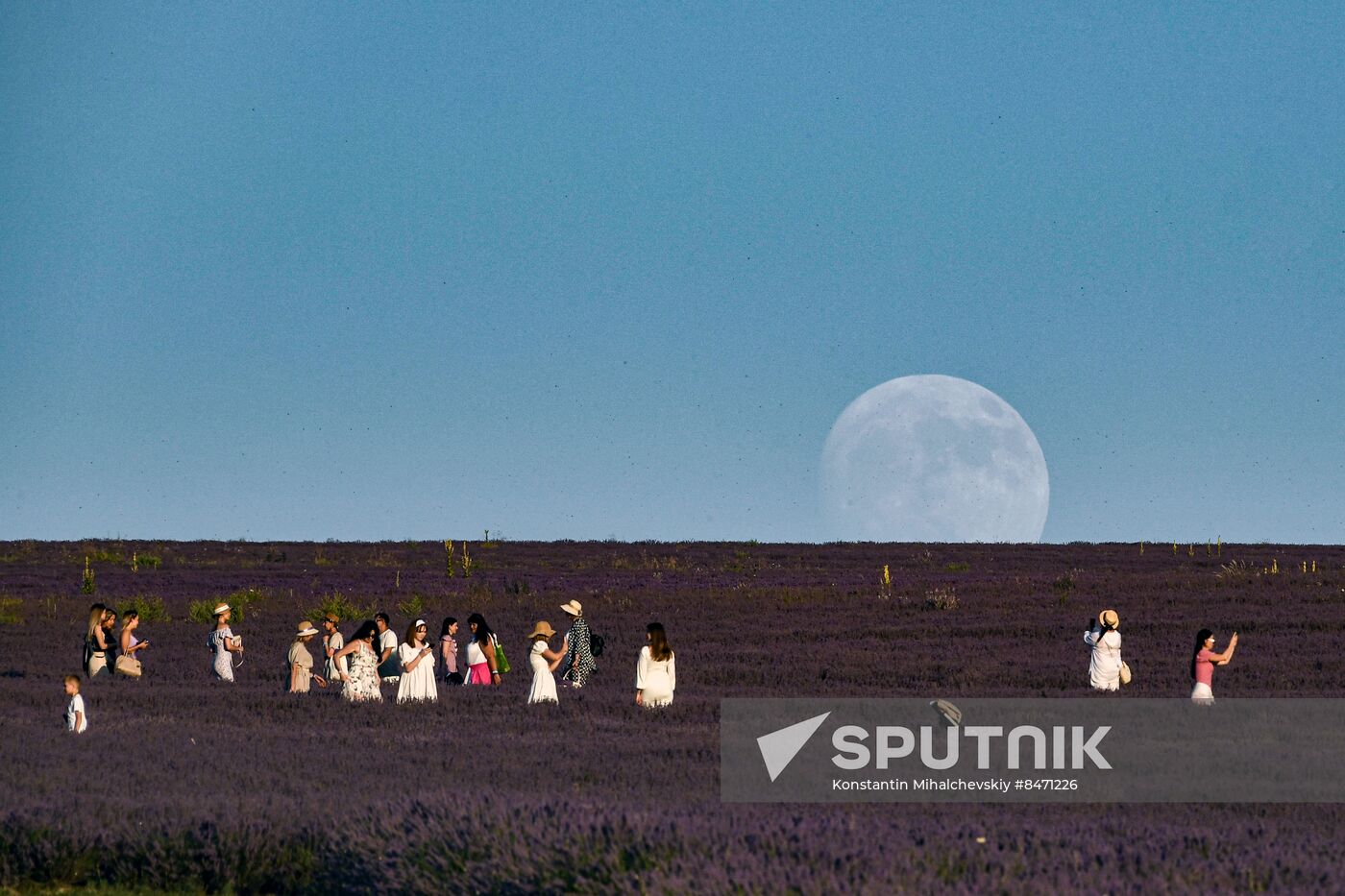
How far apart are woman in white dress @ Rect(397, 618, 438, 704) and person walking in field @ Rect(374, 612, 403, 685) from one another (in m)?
1.85

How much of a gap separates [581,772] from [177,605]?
106 feet

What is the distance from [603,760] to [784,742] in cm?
314

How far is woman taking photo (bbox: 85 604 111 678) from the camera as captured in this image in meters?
24.3

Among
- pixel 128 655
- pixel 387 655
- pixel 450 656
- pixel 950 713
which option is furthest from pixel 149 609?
pixel 950 713

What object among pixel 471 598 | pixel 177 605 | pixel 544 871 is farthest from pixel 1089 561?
pixel 544 871

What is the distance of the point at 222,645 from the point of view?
78.9 ft

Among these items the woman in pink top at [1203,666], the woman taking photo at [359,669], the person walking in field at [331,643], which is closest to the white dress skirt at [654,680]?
the woman taking photo at [359,669]

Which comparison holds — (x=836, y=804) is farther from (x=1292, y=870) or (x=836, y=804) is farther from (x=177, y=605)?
(x=177, y=605)

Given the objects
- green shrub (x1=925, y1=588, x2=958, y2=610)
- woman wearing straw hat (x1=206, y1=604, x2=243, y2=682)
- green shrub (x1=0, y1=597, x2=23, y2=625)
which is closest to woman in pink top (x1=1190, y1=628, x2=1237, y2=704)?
woman wearing straw hat (x1=206, y1=604, x2=243, y2=682)

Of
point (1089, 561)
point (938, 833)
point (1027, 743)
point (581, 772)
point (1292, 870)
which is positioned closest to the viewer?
point (1292, 870)

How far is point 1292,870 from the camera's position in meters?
7.90

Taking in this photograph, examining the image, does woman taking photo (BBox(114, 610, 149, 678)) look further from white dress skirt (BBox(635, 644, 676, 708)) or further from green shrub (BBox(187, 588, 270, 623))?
green shrub (BBox(187, 588, 270, 623))

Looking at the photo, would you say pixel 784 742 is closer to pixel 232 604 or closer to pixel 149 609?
pixel 232 604

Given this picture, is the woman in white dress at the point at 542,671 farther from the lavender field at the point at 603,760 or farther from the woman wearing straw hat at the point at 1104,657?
the woman wearing straw hat at the point at 1104,657
